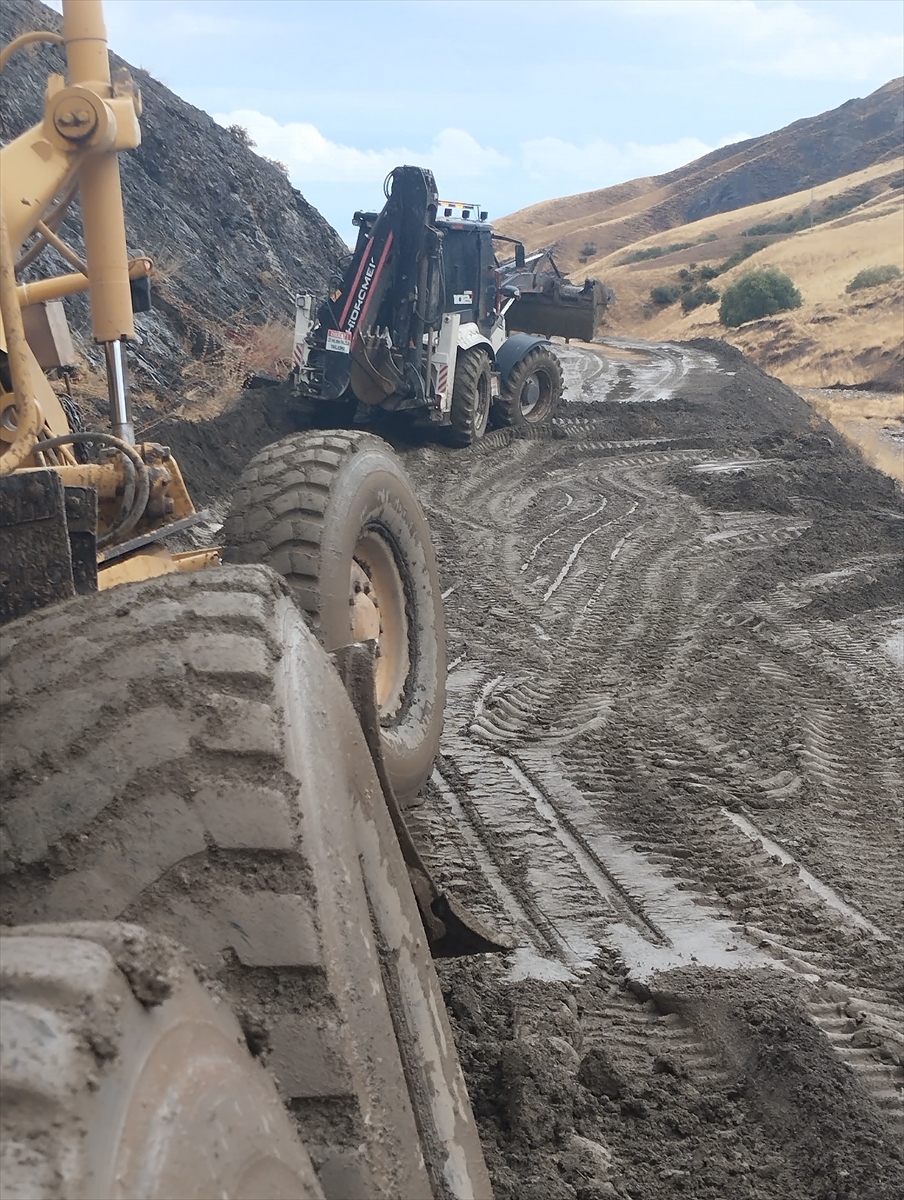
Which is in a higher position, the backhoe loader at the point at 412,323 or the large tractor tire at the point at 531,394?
the backhoe loader at the point at 412,323

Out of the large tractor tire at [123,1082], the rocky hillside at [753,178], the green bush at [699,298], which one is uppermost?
the rocky hillside at [753,178]

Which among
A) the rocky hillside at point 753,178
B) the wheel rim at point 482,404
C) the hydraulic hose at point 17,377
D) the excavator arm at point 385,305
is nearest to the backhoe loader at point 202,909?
the hydraulic hose at point 17,377

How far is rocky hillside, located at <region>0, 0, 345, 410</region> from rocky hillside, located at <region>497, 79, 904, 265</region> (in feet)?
206

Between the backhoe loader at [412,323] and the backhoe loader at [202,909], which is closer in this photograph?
the backhoe loader at [202,909]

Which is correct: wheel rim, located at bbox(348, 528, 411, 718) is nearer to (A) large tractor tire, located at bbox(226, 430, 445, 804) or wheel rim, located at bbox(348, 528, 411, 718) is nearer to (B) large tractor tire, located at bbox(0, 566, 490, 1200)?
(A) large tractor tire, located at bbox(226, 430, 445, 804)

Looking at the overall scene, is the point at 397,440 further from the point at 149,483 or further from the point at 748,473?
the point at 149,483

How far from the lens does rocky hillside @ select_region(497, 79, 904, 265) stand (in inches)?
3529

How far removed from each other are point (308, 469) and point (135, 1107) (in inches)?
123

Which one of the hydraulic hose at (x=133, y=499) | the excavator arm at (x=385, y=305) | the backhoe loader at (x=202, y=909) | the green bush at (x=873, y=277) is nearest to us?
the backhoe loader at (x=202, y=909)

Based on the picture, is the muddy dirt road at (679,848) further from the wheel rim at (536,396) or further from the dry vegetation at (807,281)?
the dry vegetation at (807,281)

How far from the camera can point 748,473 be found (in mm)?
12977

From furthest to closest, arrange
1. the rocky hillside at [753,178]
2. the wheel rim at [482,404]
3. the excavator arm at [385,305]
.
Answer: the rocky hillside at [753,178] → the wheel rim at [482,404] → the excavator arm at [385,305]

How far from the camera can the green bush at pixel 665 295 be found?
158 feet

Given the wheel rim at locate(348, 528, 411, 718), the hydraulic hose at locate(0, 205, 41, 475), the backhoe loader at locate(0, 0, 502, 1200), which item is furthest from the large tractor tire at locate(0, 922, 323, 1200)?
the wheel rim at locate(348, 528, 411, 718)
